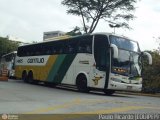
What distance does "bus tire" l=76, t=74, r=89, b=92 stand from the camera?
24.5 m

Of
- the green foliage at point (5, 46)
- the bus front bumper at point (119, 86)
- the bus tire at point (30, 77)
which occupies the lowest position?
the bus front bumper at point (119, 86)

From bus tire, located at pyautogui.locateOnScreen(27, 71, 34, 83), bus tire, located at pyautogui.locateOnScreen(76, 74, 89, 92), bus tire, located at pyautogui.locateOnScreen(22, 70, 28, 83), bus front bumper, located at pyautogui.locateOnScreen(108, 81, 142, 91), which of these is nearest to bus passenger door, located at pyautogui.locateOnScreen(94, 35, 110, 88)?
bus front bumper, located at pyautogui.locateOnScreen(108, 81, 142, 91)

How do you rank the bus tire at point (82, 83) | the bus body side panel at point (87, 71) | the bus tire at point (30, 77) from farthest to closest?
the bus tire at point (30, 77) < the bus tire at point (82, 83) < the bus body side panel at point (87, 71)

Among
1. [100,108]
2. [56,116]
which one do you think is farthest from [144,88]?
[56,116]

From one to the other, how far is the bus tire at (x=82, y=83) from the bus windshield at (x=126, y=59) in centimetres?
257

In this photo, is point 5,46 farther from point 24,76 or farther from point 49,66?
point 49,66

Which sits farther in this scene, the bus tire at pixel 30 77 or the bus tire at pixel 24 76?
the bus tire at pixel 24 76

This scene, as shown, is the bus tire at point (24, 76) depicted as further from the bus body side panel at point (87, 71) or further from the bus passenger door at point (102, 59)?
the bus passenger door at point (102, 59)

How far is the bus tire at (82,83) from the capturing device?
80.3ft

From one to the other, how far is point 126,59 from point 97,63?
5.29 ft

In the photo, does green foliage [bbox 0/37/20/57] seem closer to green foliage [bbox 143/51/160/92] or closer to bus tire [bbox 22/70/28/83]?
bus tire [bbox 22/70/28/83]

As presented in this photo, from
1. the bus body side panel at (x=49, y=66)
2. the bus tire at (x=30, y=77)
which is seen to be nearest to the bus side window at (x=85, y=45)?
the bus body side panel at (x=49, y=66)

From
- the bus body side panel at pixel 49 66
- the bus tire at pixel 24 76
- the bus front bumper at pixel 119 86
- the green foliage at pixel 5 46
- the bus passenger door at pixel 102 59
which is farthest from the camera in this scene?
the green foliage at pixel 5 46

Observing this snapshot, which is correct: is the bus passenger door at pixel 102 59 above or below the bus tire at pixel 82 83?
above
